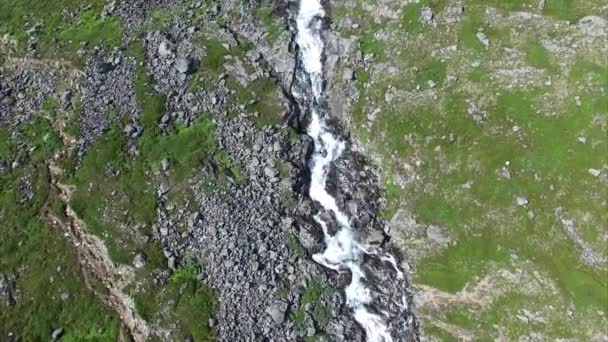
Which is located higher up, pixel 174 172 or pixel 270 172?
pixel 270 172

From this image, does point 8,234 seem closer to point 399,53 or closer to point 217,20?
point 217,20

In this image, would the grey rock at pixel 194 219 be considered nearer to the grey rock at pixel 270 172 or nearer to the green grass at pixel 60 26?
the grey rock at pixel 270 172

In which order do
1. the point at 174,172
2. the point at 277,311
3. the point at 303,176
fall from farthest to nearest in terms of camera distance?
the point at 174,172 → the point at 303,176 → the point at 277,311

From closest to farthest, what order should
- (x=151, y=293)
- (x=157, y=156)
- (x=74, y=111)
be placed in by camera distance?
1. (x=151, y=293)
2. (x=157, y=156)
3. (x=74, y=111)

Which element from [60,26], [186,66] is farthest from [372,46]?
[60,26]

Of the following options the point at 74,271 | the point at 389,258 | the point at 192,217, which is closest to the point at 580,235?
the point at 389,258

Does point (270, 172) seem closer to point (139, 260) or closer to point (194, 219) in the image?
point (194, 219)

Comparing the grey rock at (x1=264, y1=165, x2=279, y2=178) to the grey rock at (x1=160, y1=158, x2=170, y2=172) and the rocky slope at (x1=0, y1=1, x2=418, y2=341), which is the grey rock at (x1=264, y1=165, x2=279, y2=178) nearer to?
the rocky slope at (x1=0, y1=1, x2=418, y2=341)
